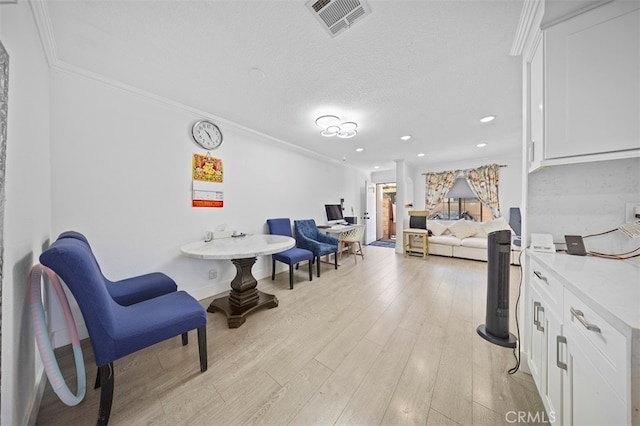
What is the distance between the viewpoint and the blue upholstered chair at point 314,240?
3350mm

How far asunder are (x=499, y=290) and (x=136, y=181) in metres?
3.56

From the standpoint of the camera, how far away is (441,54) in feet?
5.37

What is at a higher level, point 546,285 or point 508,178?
point 508,178

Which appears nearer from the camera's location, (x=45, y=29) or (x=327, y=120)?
(x=45, y=29)

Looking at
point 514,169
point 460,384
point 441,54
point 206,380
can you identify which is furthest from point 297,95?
point 514,169

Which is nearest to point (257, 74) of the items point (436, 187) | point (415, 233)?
point (415, 233)

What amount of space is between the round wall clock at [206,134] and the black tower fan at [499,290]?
3294 millimetres

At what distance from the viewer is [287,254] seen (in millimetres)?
2926

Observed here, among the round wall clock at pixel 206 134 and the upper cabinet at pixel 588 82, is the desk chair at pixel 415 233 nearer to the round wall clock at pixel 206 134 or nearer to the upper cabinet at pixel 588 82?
the upper cabinet at pixel 588 82

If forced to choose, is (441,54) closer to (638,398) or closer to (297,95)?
(297,95)

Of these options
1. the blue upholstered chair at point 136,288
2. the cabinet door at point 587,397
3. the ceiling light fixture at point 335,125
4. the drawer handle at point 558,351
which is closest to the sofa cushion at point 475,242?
the ceiling light fixture at point 335,125

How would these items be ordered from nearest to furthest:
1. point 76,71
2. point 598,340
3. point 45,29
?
point 598,340
point 45,29
point 76,71

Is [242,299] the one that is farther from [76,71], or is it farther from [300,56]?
[76,71]

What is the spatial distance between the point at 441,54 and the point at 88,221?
11.0 feet
